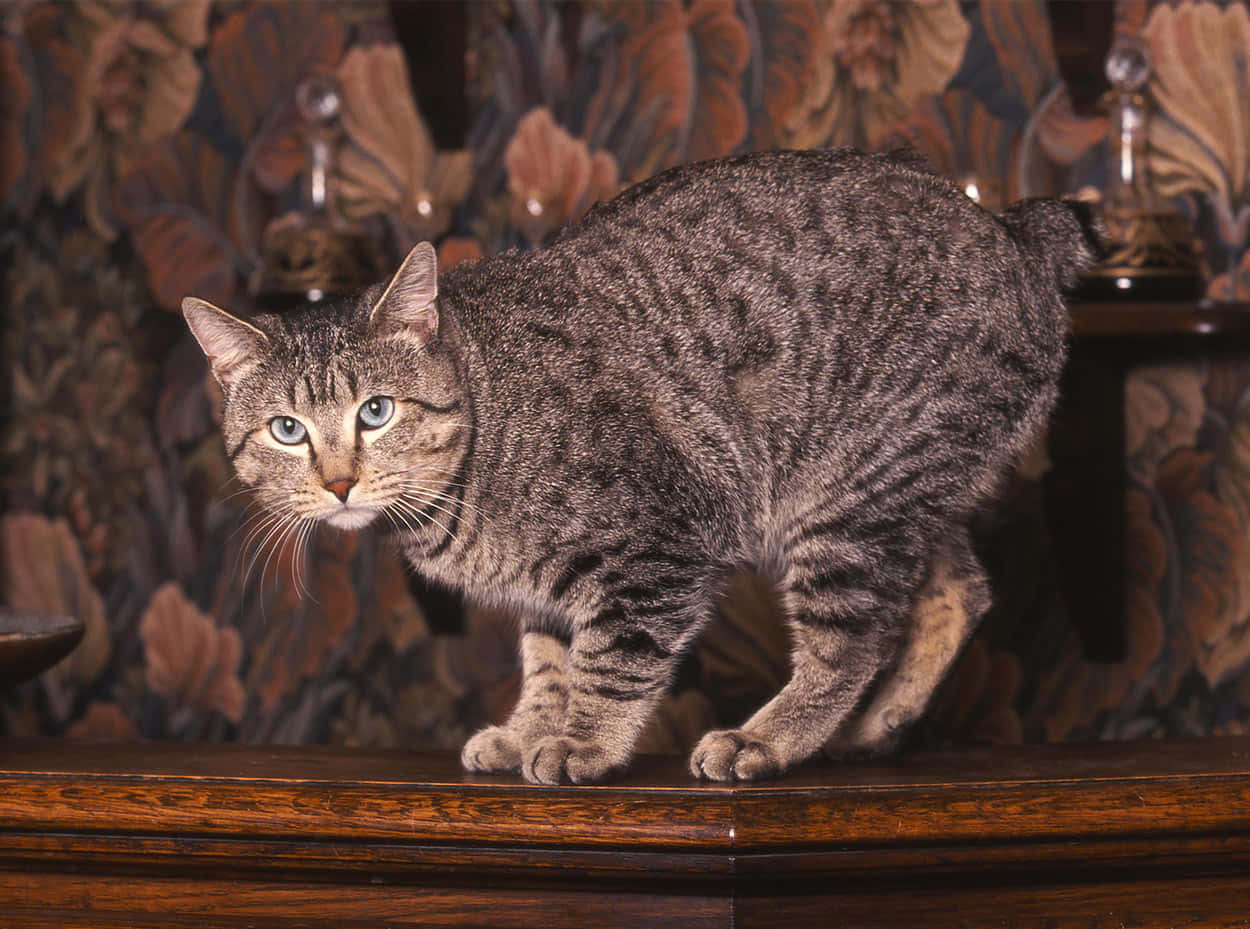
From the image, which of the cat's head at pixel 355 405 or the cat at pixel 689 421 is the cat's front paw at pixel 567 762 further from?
the cat's head at pixel 355 405

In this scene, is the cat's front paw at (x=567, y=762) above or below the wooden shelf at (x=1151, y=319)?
below

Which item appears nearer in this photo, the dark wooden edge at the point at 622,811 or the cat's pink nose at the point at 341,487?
the dark wooden edge at the point at 622,811

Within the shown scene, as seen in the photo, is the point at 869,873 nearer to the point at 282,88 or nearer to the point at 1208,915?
the point at 1208,915

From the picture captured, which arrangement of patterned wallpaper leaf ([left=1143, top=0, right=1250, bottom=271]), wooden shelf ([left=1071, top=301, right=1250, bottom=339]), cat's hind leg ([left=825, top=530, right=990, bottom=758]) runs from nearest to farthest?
cat's hind leg ([left=825, top=530, right=990, bottom=758]), wooden shelf ([left=1071, top=301, right=1250, bottom=339]), patterned wallpaper leaf ([left=1143, top=0, right=1250, bottom=271])

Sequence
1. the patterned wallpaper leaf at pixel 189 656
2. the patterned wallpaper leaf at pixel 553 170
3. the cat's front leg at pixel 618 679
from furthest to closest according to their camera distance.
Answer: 1. the patterned wallpaper leaf at pixel 189 656
2. the patterned wallpaper leaf at pixel 553 170
3. the cat's front leg at pixel 618 679

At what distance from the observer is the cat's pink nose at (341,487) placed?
94 cm

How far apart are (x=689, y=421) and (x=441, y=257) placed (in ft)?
2.46

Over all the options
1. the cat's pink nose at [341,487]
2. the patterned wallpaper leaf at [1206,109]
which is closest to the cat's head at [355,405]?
the cat's pink nose at [341,487]

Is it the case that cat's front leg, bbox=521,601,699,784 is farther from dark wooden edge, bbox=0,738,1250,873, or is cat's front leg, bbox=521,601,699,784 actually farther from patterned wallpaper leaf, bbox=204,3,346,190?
patterned wallpaper leaf, bbox=204,3,346,190

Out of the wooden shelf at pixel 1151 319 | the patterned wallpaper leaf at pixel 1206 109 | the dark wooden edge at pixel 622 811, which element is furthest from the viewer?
the patterned wallpaper leaf at pixel 1206 109

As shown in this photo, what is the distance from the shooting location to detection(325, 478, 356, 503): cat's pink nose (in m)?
0.94

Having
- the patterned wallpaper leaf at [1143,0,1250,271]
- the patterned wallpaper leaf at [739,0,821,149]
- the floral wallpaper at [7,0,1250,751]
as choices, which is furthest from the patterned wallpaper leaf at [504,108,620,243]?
the patterned wallpaper leaf at [1143,0,1250,271]

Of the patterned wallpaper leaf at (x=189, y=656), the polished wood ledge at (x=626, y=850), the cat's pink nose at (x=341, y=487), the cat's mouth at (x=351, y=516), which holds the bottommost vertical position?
the patterned wallpaper leaf at (x=189, y=656)

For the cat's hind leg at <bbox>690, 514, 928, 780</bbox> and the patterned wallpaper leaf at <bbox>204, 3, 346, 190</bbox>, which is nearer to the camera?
the cat's hind leg at <bbox>690, 514, 928, 780</bbox>
